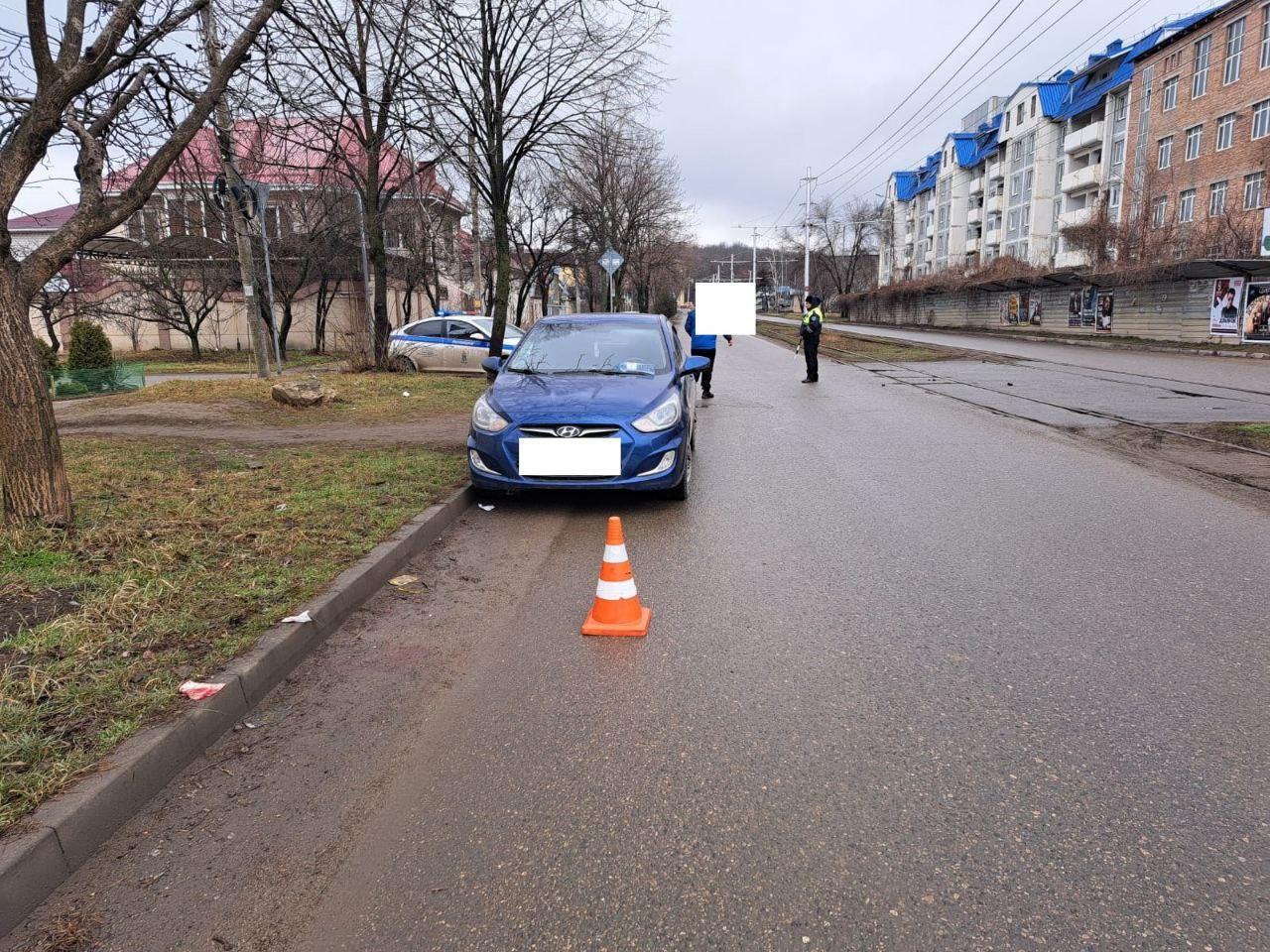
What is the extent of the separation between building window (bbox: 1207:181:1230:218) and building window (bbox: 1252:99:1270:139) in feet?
7.68

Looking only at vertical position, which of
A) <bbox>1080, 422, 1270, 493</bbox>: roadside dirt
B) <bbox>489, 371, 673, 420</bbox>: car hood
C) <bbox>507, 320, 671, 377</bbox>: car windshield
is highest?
<bbox>507, 320, 671, 377</bbox>: car windshield

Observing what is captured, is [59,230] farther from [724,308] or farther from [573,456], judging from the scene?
[724,308]

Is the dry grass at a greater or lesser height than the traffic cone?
greater

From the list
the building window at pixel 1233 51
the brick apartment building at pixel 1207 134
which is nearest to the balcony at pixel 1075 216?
the brick apartment building at pixel 1207 134

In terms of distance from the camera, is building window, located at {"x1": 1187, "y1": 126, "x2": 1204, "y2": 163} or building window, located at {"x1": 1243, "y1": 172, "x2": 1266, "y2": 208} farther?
building window, located at {"x1": 1187, "y1": 126, "x2": 1204, "y2": 163}

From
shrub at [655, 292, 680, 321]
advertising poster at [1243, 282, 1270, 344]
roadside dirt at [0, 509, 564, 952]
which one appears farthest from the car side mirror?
shrub at [655, 292, 680, 321]

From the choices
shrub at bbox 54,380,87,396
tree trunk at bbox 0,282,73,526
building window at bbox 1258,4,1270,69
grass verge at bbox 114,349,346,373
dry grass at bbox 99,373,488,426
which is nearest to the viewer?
tree trunk at bbox 0,282,73,526

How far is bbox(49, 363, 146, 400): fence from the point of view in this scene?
15008 mm

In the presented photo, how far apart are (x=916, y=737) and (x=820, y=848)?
0.81 meters

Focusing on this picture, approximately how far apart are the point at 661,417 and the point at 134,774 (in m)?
4.52

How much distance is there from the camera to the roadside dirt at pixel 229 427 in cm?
966

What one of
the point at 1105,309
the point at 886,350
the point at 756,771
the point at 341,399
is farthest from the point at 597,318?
the point at 1105,309

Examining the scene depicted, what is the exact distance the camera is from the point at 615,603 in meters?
4.26

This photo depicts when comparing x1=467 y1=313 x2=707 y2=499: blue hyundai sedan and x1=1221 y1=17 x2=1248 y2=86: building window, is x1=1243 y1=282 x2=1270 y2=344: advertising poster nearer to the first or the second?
x1=1221 y1=17 x2=1248 y2=86: building window
